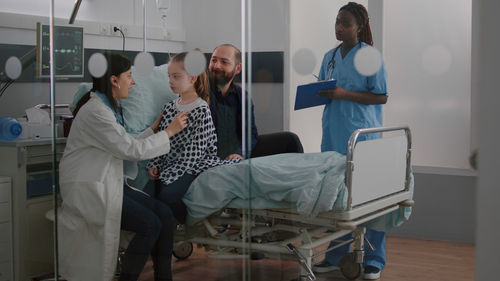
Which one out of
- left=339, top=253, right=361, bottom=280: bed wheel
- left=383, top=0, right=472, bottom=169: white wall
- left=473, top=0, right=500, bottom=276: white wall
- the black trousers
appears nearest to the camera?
left=473, top=0, right=500, bottom=276: white wall

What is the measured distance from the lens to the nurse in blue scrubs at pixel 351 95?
81.7 inches

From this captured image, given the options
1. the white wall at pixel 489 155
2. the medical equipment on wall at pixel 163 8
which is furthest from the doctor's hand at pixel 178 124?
the white wall at pixel 489 155

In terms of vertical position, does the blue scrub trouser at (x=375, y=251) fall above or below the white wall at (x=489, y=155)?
below

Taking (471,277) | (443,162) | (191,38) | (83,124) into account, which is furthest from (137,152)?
(471,277)

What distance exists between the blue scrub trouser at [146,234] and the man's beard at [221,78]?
1.72 feet

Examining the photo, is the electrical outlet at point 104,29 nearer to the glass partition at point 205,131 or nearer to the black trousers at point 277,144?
the glass partition at point 205,131

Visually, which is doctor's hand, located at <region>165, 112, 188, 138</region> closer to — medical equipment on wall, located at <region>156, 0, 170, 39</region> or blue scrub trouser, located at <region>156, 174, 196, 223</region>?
blue scrub trouser, located at <region>156, 174, 196, 223</region>

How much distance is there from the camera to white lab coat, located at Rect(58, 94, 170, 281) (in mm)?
2334

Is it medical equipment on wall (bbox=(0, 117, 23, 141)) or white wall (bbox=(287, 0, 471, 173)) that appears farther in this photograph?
medical equipment on wall (bbox=(0, 117, 23, 141))

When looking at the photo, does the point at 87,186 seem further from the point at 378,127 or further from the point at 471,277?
the point at 471,277

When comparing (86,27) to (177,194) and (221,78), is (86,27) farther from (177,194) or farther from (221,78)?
(177,194)

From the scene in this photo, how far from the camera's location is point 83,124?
2.41 meters

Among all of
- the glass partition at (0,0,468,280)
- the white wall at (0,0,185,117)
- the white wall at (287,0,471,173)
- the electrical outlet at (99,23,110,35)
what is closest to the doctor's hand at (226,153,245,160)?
the glass partition at (0,0,468,280)

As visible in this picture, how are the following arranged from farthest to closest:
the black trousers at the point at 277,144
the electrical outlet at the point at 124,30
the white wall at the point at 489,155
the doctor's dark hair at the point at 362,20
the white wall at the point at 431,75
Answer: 1. the electrical outlet at the point at 124,30
2. the black trousers at the point at 277,144
3. the doctor's dark hair at the point at 362,20
4. the white wall at the point at 431,75
5. the white wall at the point at 489,155
